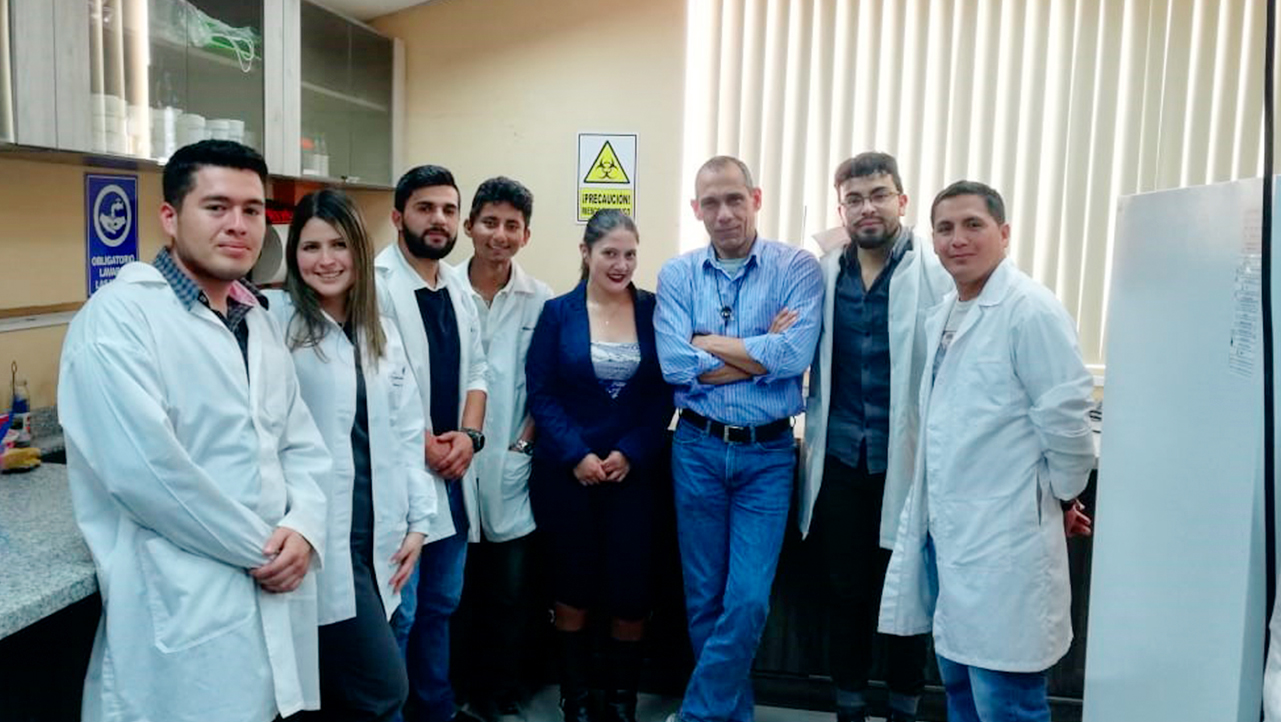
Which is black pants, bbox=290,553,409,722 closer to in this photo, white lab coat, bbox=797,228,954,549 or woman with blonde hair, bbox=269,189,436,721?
woman with blonde hair, bbox=269,189,436,721

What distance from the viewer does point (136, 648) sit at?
1.28m

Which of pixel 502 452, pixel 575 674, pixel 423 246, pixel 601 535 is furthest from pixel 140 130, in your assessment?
pixel 575 674

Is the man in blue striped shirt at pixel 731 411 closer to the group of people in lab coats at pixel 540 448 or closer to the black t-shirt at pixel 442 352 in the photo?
the group of people in lab coats at pixel 540 448

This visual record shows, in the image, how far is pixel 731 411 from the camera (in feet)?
7.34

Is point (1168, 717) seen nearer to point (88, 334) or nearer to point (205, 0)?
point (88, 334)

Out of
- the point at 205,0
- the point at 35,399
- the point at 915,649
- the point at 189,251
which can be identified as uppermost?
the point at 205,0

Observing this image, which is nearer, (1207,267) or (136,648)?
(1207,267)

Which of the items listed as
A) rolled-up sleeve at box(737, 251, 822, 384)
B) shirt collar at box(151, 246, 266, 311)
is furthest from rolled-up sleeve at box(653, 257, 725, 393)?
shirt collar at box(151, 246, 266, 311)

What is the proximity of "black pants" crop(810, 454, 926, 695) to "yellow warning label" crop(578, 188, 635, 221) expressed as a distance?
1.60 metres

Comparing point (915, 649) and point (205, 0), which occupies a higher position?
point (205, 0)

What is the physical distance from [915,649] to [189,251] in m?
1.92

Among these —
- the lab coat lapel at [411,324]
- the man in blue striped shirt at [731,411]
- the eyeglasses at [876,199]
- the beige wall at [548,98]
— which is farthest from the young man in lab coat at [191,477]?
the beige wall at [548,98]

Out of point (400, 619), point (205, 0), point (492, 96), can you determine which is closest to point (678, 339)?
point (400, 619)

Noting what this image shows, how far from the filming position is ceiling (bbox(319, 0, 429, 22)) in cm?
324
